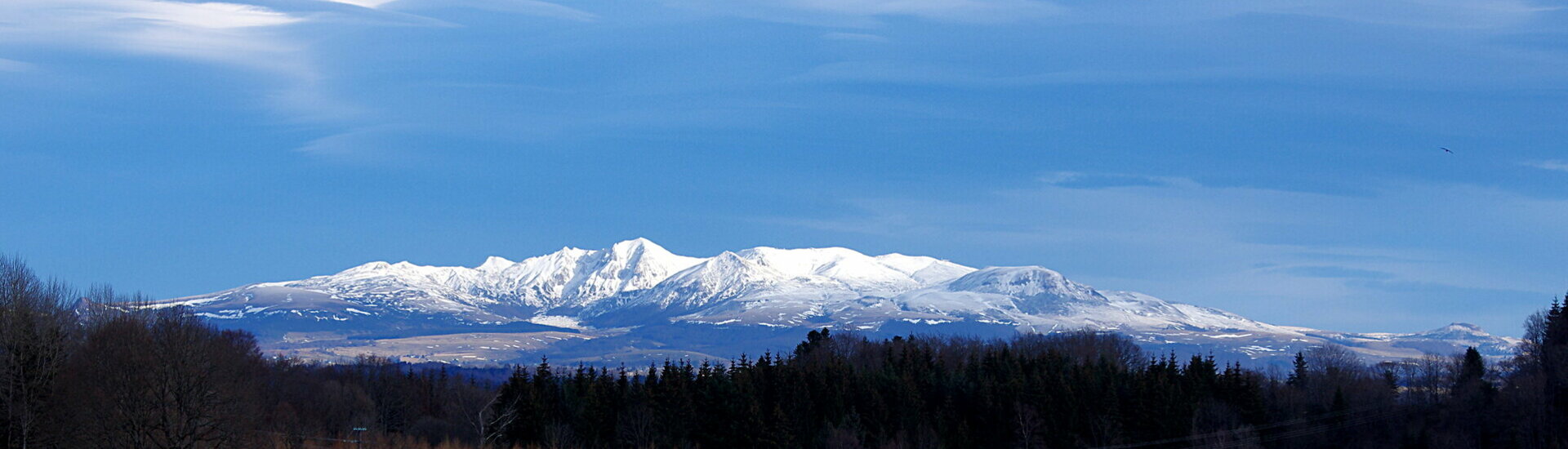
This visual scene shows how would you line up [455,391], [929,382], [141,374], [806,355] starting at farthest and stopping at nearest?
[806,355] → [455,391] → [929,382] → [141,374]

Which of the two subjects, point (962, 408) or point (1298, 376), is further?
point (1298, 376)

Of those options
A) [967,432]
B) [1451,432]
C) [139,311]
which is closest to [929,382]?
[967,432]

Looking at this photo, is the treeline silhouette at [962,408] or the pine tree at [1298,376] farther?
the pine tree at [1298,376]

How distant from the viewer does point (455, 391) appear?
16238cm

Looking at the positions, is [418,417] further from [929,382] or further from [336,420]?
[929,382]

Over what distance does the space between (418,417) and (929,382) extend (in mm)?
50409

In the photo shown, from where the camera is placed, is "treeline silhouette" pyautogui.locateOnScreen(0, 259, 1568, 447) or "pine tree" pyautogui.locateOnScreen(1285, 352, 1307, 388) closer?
"treeline silhouette" pyautogui.locateOnScreen(0, 259, 1568, 447)

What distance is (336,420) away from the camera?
5625 inches

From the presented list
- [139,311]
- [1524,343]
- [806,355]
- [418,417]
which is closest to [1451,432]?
[1524,343]

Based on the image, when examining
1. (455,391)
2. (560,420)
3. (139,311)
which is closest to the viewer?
(139,311)

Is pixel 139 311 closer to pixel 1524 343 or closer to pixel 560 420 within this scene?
pixel 560 420

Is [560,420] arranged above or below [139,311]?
below

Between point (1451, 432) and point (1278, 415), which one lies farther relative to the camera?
point (1278, 415)

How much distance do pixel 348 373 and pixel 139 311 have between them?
86.2 m
